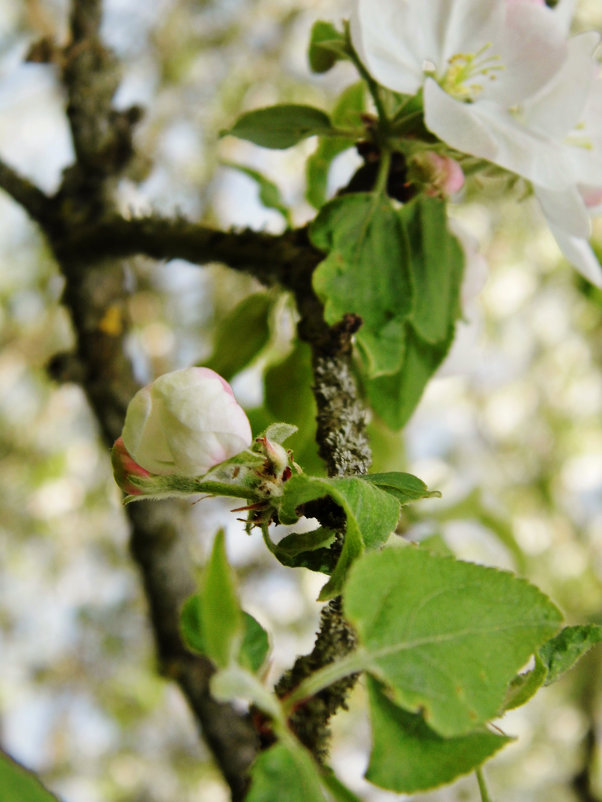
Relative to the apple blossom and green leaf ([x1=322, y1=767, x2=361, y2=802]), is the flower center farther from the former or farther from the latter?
green leaf ([x1=322, y1=767, x2=361, y2=802])

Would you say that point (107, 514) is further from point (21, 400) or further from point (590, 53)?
point (590, 53)

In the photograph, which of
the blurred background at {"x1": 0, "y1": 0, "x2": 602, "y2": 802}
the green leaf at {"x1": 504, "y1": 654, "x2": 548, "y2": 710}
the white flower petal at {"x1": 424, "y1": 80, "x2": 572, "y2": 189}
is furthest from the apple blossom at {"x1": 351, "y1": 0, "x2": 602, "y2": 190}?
the blurred background at {"x1": 0, "y1": 0, "x2": 602, "y2": 802}

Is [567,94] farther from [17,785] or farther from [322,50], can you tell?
[17,785]

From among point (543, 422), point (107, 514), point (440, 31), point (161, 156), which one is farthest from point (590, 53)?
point (107, 514)

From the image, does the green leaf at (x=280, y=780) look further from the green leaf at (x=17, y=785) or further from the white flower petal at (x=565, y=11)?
the white flower petal at (x=565, y=11)

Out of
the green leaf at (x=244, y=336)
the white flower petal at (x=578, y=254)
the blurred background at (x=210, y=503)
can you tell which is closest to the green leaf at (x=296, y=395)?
the green leaf at (x=244, y=336)
